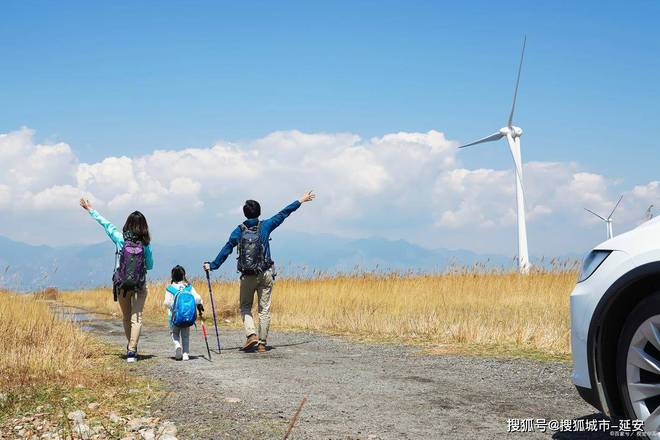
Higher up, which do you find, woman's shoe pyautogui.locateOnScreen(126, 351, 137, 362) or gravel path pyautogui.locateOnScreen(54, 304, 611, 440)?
gravel path pyautogui.locateOnScreen(54, 304, 611, 440)

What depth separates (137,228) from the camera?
10086 mm

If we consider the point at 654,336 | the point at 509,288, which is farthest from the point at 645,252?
the point at 509,288

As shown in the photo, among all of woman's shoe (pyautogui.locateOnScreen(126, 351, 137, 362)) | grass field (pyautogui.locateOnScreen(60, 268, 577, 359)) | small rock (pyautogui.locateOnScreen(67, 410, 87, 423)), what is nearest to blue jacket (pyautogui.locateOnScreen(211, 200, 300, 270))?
woman's shoe (pyautogui.locateOnScreen(126, 351, 137, 362))

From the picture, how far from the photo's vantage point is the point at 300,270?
21594 mm

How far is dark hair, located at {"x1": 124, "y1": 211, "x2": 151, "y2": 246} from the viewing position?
1008cm

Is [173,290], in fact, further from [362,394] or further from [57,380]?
[362,394]

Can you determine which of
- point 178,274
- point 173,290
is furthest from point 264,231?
point 173,290

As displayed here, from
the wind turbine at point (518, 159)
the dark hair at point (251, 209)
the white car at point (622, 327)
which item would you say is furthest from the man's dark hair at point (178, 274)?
the wind turbine at point (518, 159)

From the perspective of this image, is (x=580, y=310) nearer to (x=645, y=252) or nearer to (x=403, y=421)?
(x=645, y=252)

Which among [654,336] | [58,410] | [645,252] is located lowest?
[58,410]

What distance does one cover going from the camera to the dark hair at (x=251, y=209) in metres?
10.9

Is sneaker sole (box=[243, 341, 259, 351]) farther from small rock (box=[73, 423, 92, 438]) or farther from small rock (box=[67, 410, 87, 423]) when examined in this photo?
small rock (box=[73, 423, 92, 438])

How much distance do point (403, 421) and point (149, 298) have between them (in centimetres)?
1825

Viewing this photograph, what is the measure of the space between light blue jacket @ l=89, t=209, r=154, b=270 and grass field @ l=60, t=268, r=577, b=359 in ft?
14.4
